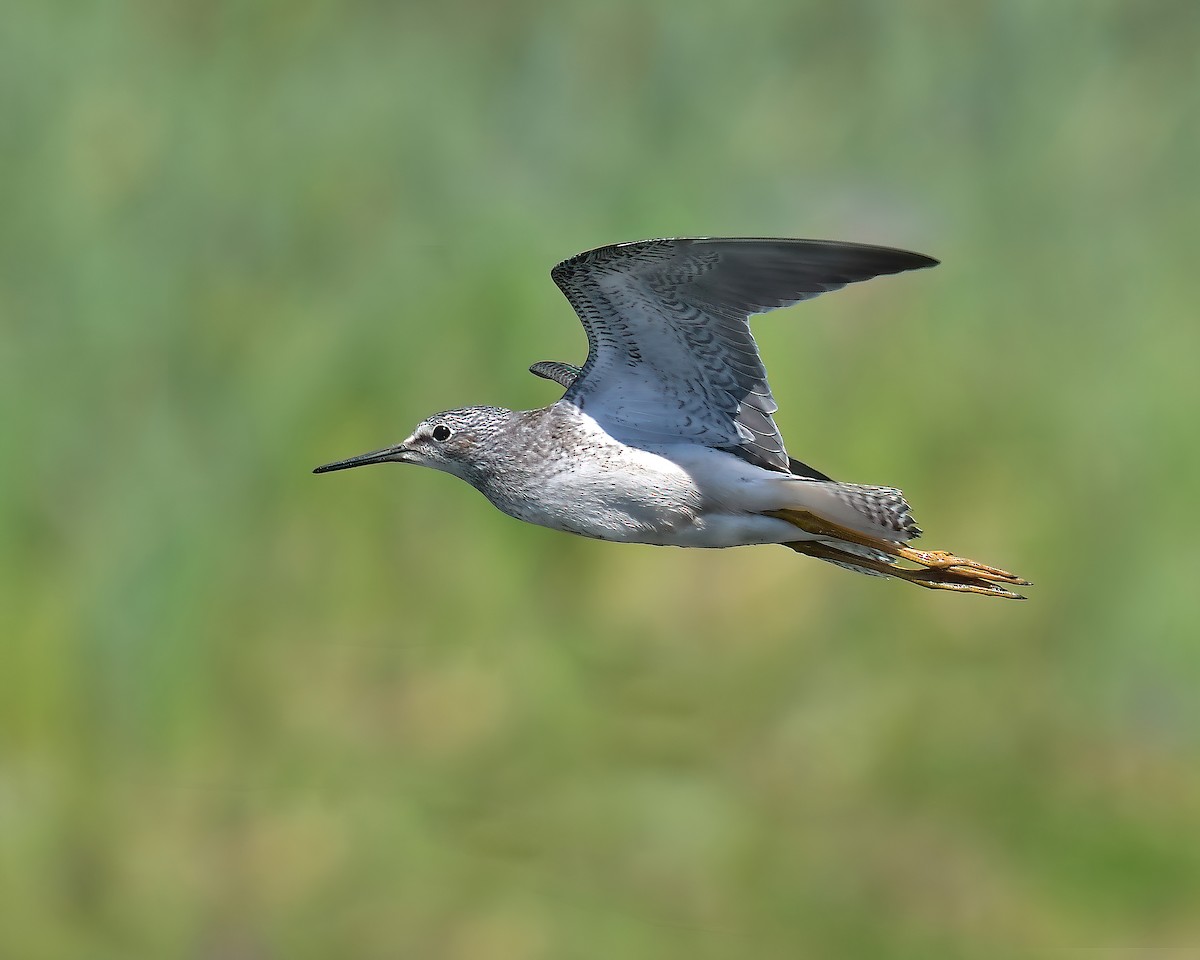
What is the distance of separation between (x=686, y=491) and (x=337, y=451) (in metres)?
11.3

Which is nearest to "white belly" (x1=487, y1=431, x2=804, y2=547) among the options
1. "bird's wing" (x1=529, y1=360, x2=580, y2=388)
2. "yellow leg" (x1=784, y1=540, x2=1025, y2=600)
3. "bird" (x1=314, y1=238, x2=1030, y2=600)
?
"bird" (x1=314, y1=238, x2=1030, y2=600)

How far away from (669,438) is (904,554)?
1268 millimetres

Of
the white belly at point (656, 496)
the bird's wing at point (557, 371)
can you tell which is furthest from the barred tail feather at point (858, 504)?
the bird's wing at point (557, 371)

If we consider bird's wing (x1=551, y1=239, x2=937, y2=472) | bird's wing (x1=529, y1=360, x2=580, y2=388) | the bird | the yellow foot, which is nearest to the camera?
bird's wing (x1=551, y1=239, x2=937, y2=472)

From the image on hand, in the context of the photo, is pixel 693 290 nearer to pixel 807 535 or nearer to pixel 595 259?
pixel 595 259

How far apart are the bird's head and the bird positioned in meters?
0.01

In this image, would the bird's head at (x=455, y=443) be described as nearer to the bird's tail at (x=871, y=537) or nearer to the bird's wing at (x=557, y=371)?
the bird's wing at (x=557, y=371)

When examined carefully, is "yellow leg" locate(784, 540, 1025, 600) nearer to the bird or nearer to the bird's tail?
the bird's tail

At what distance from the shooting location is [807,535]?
21.5ft

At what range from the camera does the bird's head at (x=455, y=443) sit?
6566 mm

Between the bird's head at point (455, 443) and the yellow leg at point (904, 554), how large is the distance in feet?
4.17

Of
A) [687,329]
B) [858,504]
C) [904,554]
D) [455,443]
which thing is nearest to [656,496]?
[687,329]

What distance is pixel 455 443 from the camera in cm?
668

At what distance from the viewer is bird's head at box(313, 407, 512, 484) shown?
6.57 meters
